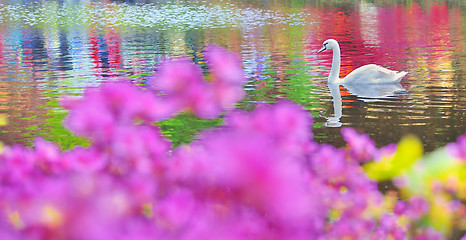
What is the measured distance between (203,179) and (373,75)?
10450 mm

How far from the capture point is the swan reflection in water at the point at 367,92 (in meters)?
9.91

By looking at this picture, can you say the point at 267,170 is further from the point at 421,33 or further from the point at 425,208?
the point at 421,33

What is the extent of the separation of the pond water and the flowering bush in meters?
5.49

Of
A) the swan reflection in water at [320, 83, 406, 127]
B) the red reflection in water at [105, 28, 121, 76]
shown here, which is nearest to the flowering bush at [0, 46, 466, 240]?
the swan reflection in water at [320, 83, 406, 127]

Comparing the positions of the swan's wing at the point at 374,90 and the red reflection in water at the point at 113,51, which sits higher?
the red reflection in water at the point at 113,51

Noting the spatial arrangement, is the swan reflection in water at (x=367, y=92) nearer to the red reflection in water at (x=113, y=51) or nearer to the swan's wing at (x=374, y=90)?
the swan's wing at (x=374, y=90)

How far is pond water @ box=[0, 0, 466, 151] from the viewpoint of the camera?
845cm

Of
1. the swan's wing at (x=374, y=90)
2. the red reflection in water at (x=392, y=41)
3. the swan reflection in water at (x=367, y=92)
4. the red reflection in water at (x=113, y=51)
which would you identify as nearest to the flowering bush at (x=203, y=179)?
the swan reflection in water at (x=367, y=92)

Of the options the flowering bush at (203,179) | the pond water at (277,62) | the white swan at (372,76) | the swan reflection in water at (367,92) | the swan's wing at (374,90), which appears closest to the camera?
the flowering bush at (203,179)

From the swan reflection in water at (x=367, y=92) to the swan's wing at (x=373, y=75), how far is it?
101mm

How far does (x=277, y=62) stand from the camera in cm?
1549

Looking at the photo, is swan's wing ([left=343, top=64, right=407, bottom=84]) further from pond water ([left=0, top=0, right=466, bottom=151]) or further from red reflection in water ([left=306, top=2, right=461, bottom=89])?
red reflection in water ([left=306, top=2, right=461, bottom=89])

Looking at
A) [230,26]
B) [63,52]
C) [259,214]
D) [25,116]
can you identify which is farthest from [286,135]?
[230,26]

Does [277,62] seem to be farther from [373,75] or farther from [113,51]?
[113,51]
